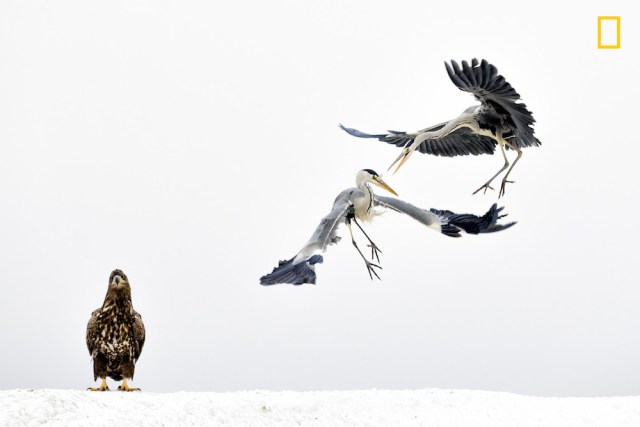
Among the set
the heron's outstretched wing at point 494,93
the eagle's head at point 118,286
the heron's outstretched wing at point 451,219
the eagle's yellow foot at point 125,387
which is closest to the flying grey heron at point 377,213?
the heron's outstretched wing at point 451,219

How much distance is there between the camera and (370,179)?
19.7ft

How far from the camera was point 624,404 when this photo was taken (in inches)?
305

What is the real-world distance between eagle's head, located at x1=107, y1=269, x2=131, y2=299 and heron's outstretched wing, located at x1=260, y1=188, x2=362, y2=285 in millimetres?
1820

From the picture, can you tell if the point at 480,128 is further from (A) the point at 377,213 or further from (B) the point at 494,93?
(A) the point at 377,213

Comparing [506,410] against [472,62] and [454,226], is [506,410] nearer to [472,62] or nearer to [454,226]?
[454,226]

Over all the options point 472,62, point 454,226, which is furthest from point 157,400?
point 472,62

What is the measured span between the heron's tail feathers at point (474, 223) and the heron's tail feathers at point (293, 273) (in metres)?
1.05

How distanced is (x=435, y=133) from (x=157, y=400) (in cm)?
259

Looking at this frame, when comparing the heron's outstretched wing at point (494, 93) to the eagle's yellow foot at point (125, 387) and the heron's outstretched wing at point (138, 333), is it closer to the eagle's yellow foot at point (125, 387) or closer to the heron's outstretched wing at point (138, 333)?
the heron's outstretched wing at point (138, 333)

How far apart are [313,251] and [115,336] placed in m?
2.09

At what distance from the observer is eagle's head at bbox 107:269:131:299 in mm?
6824

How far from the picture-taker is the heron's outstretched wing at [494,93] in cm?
597

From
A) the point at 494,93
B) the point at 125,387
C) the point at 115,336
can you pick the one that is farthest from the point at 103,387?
the point at 494,93

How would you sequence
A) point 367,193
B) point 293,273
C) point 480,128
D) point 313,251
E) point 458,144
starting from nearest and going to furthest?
point 293,273 → point 313,251 → point 367,193 → point 480,128 → point 458,144
